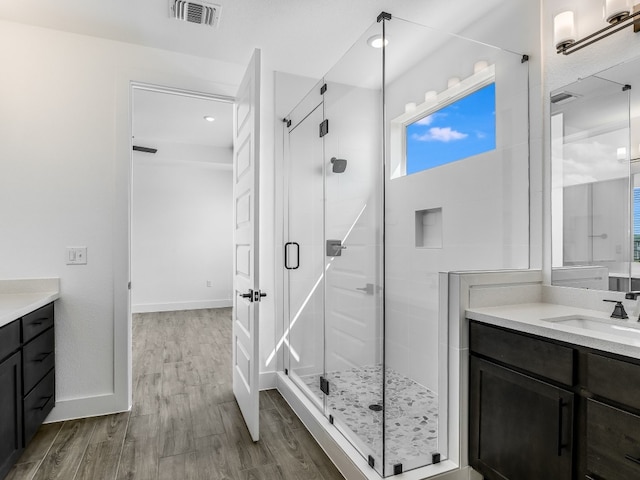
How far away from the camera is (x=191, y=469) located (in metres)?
1.91

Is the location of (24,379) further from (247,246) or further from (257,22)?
(257,22)

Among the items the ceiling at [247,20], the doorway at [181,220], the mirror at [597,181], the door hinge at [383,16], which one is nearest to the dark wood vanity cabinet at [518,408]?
the mirror at [597,181]

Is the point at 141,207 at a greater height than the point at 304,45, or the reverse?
the point at 304,45

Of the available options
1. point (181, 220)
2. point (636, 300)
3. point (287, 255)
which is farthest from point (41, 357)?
point (181, 220)

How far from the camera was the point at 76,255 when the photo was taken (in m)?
2.48

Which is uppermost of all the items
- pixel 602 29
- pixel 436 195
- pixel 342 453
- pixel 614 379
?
pixel 602 29

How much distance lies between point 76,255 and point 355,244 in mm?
1873

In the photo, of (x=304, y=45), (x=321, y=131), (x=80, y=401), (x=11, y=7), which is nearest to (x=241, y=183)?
(x=321, y=131)

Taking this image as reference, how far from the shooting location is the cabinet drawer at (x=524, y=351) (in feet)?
4.33

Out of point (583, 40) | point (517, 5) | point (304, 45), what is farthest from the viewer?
point (304, 45)

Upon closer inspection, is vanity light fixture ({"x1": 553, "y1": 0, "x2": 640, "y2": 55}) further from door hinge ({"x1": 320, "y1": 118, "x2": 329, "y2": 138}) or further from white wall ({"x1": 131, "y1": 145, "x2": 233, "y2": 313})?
white wall ({"x1": 131, "y1": 145, "x2": 233, "y2": 313})

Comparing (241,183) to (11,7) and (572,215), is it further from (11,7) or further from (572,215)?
(572,215)

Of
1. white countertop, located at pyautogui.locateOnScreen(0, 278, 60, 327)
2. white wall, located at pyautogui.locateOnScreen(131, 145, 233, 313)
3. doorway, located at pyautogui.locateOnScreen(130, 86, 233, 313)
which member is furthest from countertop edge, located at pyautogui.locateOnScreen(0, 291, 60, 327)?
white wall, located at pyautogui.locateOnScreen(131, 145, 233, 313)

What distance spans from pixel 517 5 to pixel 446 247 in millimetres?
1453
